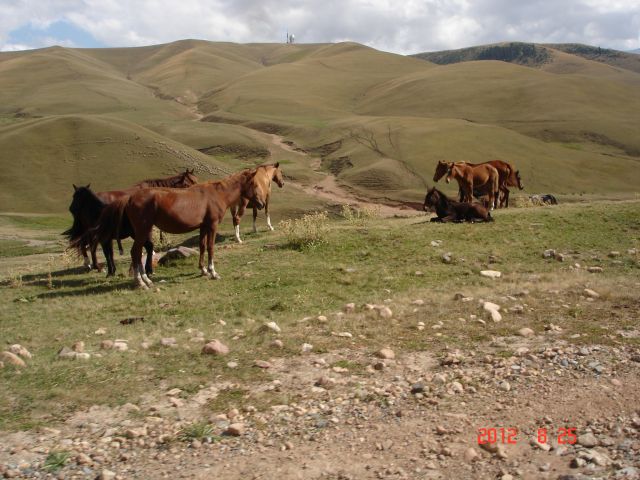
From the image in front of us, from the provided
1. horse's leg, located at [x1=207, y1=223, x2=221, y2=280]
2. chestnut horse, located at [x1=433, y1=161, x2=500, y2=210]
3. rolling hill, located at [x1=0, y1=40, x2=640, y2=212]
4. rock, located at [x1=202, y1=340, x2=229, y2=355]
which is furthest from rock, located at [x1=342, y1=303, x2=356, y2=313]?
rolling hill, located at [x1=0, y1=40, x2=640, y2=212]

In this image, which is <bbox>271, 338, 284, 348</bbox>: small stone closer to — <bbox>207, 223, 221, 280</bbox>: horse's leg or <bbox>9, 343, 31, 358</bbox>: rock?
<bbox>9, 343, 31, 358</bbox>: rock

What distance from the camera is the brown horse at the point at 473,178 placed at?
18744mm

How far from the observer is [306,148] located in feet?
207

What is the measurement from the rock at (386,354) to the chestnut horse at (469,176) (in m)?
12.4

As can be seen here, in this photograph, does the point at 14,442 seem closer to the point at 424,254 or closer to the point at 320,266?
the point at 320,266

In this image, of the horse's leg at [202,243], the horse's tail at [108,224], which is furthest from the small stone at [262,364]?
the horse's tail at [108,224]

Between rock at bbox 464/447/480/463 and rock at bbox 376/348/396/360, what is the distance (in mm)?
2126

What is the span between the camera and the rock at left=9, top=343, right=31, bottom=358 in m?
6.99

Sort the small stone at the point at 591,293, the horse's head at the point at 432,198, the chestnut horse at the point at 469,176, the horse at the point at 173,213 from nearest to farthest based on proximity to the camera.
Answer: the small stone at the point at 591,293
the horse at the point at 173,213
the horse's head at the point at 432,198
the chestnut horse at the point at 469,176

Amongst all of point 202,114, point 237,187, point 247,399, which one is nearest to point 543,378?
point 247,399

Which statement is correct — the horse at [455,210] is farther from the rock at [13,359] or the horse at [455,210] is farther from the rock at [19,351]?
the rock at [13,359]

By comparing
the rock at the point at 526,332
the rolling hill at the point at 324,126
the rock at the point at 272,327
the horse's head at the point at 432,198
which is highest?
the rolling hill at the point at 324,126

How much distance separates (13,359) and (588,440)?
6.35 metres

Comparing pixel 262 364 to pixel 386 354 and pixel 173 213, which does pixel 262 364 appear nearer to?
pixel 386 354
